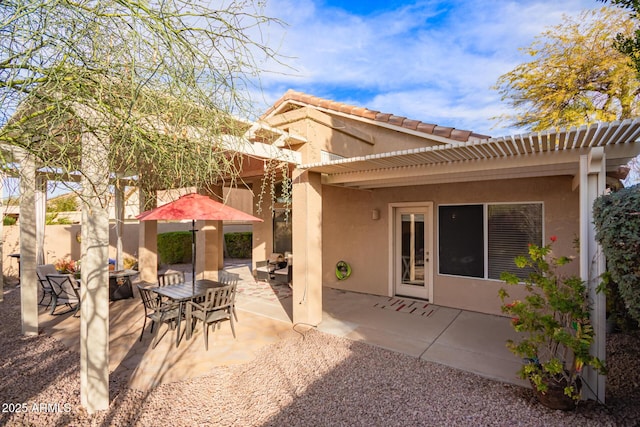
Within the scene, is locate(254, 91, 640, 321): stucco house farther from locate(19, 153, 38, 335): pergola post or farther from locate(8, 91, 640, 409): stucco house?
locate(19, 153, 38, 335): pergola post

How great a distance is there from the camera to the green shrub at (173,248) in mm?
15828

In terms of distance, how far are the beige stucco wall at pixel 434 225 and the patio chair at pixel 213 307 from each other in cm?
459

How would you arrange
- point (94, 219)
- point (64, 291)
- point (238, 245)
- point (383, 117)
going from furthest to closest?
point (238, 245)
point (383, 117)
point (64, 291)
point (94, 219)

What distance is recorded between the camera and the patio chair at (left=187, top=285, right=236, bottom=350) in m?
5.45

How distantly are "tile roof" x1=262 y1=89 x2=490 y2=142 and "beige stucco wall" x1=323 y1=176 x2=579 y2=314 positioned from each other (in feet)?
4.06

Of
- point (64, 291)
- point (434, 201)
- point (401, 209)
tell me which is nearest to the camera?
point (64, 291)

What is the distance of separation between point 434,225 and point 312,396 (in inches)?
220

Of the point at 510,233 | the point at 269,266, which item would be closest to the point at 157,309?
the point at 269,266

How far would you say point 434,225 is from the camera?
8.25 metres

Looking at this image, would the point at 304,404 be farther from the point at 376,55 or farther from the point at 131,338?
the point at 376,55

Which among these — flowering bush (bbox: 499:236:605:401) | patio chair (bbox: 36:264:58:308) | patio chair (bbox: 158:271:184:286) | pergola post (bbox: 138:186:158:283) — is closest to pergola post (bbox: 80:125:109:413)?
patio chair (bbox: 158:271:184:286)

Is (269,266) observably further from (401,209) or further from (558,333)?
(558,333)

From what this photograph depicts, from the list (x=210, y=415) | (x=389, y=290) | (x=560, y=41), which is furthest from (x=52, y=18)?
(x=560, y=41)

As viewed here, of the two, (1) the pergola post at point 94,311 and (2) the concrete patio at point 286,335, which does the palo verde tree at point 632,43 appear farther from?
(1) the pergola post at point 94,311
